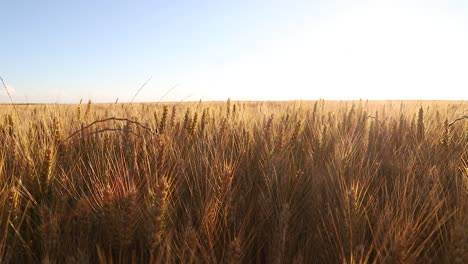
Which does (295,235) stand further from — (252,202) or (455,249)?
(455,249)

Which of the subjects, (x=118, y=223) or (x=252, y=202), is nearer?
(x=118, y=223)

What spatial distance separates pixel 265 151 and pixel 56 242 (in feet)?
3.11

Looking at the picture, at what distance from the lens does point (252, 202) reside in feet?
4.10

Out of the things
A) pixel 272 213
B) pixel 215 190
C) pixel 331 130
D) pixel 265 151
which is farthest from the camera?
pixel 331 130

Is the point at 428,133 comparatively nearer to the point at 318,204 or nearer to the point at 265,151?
the point at 265,151

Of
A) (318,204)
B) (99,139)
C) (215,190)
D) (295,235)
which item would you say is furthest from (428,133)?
(99,139)

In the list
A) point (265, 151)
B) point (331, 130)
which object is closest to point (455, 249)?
point (265, 151)

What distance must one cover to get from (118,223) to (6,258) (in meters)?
0.29

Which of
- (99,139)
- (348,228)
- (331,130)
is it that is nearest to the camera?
A: (348,228)

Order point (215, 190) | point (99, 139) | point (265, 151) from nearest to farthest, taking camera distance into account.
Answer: point (215, 190), point (265, 151), point (99, 139)

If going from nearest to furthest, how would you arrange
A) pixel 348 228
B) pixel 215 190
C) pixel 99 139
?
pixel 348 228
pixel 215 190
pixel 99 139

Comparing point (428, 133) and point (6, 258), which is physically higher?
point (428, 133)

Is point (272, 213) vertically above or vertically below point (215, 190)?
below

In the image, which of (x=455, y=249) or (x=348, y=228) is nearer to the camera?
(x=455, y=249)
